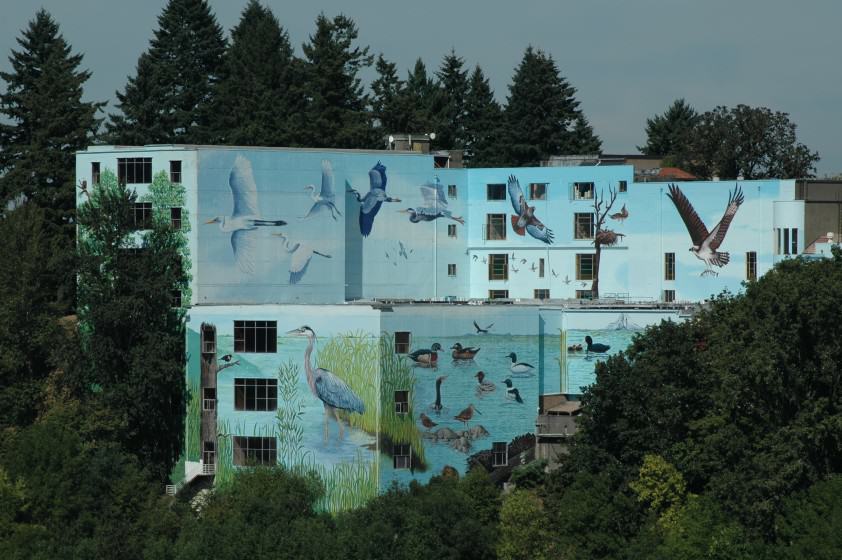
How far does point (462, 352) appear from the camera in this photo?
68.9 meters

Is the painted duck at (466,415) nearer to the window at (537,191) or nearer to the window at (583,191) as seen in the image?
the window at (583,191)

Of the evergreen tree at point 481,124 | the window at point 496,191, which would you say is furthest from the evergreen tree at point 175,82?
the window at point 496,191

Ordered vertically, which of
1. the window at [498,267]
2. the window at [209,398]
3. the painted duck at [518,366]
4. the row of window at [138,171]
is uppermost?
the row of window at [138,171]

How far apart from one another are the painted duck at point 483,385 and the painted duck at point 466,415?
77cm

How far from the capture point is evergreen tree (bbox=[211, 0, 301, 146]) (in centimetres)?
9375

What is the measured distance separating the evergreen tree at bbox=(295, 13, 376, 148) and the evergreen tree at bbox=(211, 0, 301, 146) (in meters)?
1.32

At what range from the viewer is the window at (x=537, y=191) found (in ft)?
270

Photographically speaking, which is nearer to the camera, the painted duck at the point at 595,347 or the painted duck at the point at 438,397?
the painted duck at the point at 438,397

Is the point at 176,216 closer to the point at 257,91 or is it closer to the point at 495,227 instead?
the point at 495,227

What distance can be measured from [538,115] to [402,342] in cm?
3923

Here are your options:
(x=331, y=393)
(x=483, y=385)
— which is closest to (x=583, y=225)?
(x=483, y=385)

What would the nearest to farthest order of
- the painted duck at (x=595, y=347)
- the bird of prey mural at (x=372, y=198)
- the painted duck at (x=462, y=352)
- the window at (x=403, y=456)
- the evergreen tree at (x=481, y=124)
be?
the window at (x=403, y=456), the painted duck at (x=462, y=352), the painted duck at (x=595, y=347), the bird of prey mural at (x=372, y=198), the evergreen tree at (x=481, y=124)

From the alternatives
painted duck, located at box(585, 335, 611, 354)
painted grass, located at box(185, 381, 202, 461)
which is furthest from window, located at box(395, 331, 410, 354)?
painted grass, located at box(185, 381, 202, 461)

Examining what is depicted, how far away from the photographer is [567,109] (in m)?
106
